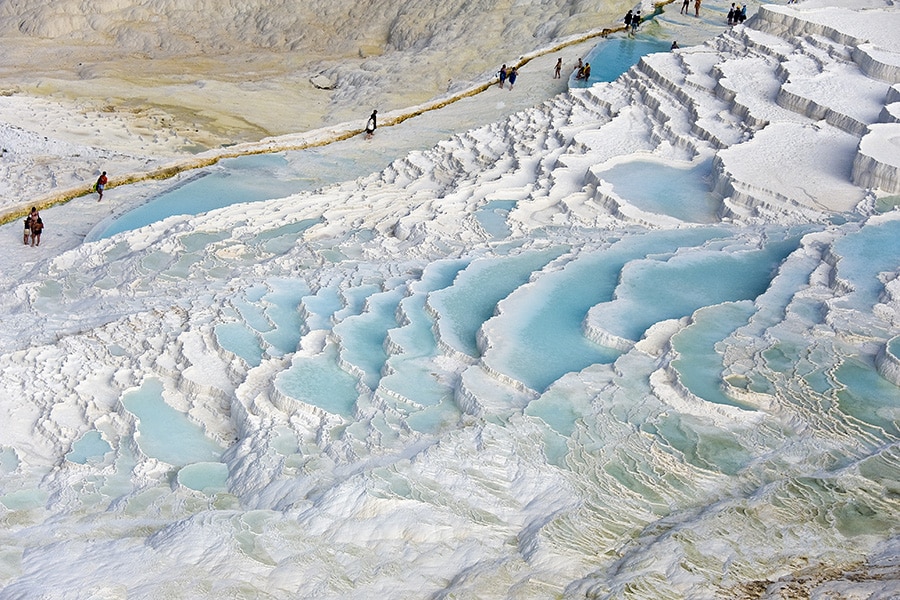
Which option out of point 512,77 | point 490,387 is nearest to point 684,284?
point 490,387

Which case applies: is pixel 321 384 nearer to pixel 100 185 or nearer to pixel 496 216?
pixel 496 216

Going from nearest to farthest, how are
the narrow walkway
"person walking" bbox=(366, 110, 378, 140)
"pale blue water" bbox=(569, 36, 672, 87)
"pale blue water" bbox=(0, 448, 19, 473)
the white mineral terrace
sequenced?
the white mineral terrace → "pale blue water" bbox=(0, 448, 19, 473) → the narrow walkway → "person walking" bbox=(366, 110, 378, 140) → "pale blue water" bbox=(569, 36, 672, 87)

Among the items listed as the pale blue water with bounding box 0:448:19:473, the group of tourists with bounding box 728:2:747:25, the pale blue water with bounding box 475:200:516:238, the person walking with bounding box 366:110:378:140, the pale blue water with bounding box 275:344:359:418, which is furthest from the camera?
the group of tourists with bounding box 728:2:747:25

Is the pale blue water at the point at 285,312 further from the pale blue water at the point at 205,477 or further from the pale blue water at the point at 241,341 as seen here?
the pale blue water at the point at 205,477

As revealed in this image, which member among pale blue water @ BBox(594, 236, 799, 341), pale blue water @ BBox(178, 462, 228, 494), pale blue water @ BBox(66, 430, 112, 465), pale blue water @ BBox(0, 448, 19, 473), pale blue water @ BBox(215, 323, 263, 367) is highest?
pale blue water @ BBox(594, 236, 799, 341)

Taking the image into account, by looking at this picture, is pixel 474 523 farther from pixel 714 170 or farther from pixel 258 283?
pixel 714 170

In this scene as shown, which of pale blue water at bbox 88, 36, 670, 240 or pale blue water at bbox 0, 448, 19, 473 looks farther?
pale blue water at bbox 88, 36, 670, 240

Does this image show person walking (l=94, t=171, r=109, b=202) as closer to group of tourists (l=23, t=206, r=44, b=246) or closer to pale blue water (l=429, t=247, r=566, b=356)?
group of tourists (l=23, t=206, r=44, b=246)

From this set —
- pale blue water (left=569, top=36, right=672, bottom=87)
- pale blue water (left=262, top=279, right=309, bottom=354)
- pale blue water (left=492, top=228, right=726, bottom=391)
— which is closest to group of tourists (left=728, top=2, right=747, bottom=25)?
pale blue water (left=569, top=36, right=672, bottom=87)

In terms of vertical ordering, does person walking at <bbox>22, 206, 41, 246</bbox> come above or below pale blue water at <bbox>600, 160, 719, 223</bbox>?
below
